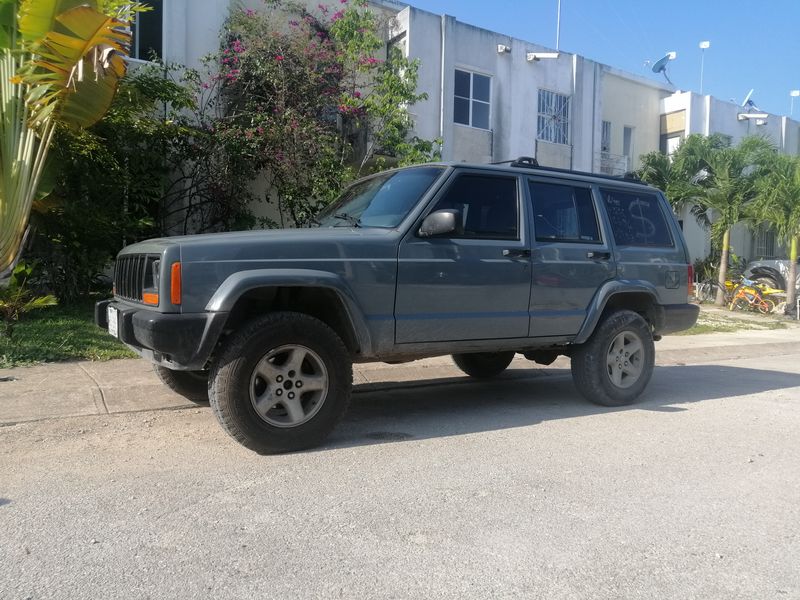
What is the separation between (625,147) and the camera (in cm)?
2189

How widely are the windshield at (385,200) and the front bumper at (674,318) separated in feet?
9.24

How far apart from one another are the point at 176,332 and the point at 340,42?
954cm

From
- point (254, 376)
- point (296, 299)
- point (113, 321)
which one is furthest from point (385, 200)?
point (113, 321)

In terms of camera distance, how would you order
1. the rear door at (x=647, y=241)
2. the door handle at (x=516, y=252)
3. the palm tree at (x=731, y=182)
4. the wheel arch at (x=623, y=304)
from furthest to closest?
1. the palm tree at (x=731, y=182)
2. the rear door at (x=647, y=241)
3. the wheel arch at (x=623, y=304)
4. the door handle at (x=516, y=252)

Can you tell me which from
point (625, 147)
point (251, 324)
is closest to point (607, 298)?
point (251, 324)

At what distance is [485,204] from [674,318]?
8.08 ft

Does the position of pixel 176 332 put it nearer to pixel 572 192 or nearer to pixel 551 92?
pixel 572 192

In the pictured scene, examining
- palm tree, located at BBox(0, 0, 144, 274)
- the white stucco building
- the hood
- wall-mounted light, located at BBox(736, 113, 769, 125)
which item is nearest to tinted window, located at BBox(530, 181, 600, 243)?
the hood

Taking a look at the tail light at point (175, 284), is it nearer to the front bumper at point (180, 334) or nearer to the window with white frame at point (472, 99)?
the front bumper at point (180, 334)

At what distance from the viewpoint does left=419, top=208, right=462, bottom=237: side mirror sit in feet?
15.1

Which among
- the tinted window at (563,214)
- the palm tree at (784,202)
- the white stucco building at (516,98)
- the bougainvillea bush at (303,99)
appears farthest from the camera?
the palm tree at (784,202)

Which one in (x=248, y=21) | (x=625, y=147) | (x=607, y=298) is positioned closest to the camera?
(x=607, y=298)

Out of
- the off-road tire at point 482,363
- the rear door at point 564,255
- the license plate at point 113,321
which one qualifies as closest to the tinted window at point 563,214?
the rear door at point 564,255

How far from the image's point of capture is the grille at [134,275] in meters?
4.37
